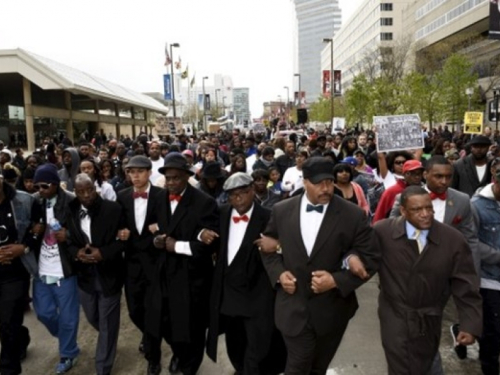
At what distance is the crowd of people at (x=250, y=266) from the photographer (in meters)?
3.45

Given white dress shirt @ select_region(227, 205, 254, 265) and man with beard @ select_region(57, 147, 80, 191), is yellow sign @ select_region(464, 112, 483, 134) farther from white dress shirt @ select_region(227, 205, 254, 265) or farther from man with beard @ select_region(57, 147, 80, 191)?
white dress shirt @ select_region(227, 205, 254, 265)

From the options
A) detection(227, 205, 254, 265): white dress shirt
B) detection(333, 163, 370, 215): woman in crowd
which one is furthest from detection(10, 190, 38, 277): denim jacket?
detection(333, 163, 370, 215): woman in crowd

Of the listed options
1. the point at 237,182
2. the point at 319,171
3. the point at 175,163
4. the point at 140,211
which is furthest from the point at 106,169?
the point at 319,171

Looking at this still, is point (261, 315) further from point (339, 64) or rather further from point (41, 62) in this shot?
point (339, 64)

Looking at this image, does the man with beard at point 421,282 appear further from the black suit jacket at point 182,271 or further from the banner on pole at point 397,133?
the banner on pole at point 397,133

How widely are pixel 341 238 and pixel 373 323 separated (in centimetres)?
275

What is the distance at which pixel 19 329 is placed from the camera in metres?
4.72

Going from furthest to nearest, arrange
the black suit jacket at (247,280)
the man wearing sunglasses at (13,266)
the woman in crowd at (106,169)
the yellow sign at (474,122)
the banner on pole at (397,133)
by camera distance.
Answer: the yellow sign at (474,122)
the woman in crowd at (106,169)
the banner on pole at (397,133)
the man wearing sunglasses at (13,266)
the black suit jacket at (247,280)

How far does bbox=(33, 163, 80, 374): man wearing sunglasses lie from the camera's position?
483 centimetres

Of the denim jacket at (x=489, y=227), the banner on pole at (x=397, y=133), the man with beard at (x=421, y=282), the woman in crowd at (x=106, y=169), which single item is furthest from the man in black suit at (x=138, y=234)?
the banner on pole at (x=397, y=133)

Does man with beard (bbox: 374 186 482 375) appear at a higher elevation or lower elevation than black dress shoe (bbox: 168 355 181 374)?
higher

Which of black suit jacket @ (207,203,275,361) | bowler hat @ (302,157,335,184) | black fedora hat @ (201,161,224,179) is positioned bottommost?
black suit jacket @ (207,203,275,361)

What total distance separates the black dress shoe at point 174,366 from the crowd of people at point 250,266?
0.01m

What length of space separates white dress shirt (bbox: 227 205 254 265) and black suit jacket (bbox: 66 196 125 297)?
1.12 metres
